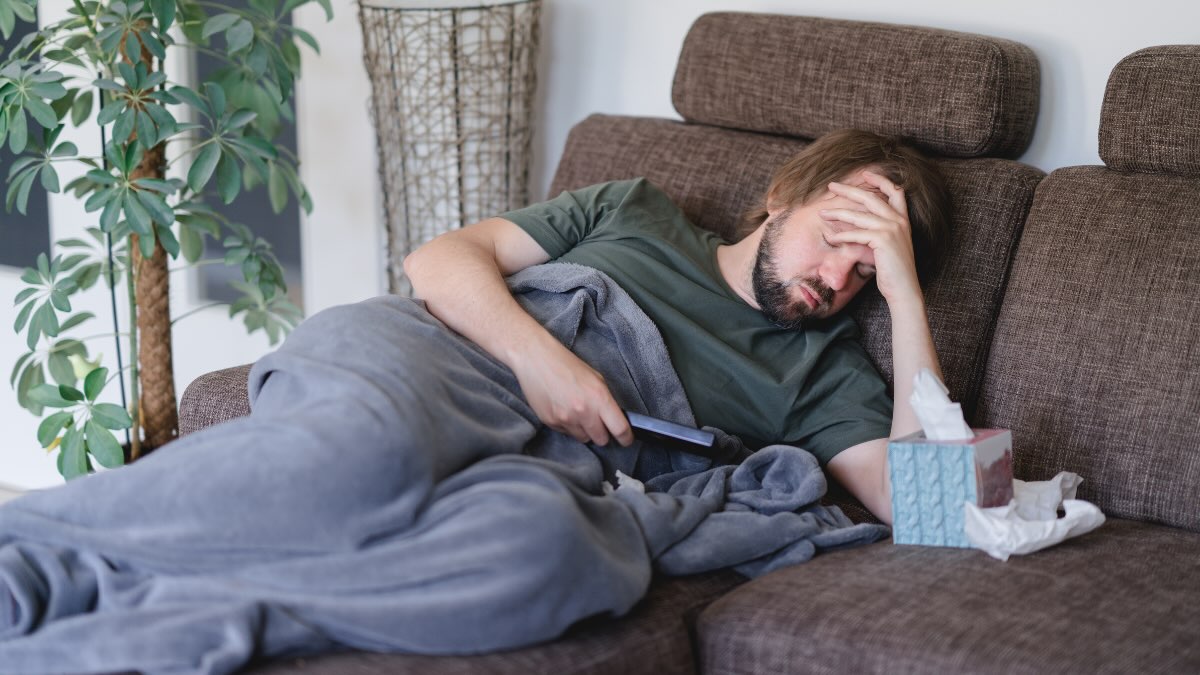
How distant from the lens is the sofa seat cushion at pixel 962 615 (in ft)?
3.78

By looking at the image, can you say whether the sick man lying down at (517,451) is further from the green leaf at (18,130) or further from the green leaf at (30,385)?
the green leaf at (30,385)

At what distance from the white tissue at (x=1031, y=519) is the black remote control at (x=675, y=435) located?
319 millimetres

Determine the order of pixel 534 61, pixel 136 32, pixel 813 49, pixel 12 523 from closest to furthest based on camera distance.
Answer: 1. pixel 12 523
2. pixel 813 49
3. pixel 136 32
4. pixel 534 61

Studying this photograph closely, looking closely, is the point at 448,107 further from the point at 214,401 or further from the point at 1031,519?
the point at 1031,519

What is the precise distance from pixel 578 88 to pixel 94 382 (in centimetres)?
109

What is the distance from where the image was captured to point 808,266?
1.71 meters

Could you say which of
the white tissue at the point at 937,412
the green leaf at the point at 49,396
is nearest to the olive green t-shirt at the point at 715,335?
the white tissue at the point at 937,412

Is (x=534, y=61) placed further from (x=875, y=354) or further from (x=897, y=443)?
(x=897, y=443)

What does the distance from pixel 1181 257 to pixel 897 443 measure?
521mm

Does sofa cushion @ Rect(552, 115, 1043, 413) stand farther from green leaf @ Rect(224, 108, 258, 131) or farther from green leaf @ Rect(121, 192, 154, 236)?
Answer: green leaf @ Rect(121, 192, 154, 236)

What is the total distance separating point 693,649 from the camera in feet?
4.24

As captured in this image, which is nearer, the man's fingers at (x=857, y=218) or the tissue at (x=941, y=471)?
the tissue at (x=941, y=471)

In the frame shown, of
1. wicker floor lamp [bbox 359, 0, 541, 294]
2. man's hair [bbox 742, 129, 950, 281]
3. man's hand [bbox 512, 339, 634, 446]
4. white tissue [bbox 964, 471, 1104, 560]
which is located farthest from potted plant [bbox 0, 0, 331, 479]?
white tissue [bbox 964, 471, 1104, 560]

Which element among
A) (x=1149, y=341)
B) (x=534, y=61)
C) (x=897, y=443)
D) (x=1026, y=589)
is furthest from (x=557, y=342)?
(x=534, y=61)
